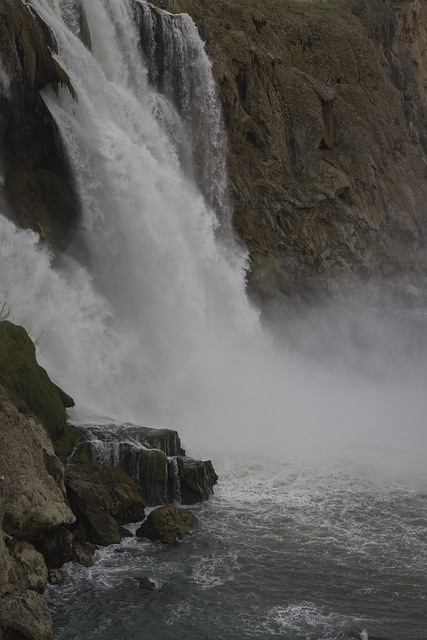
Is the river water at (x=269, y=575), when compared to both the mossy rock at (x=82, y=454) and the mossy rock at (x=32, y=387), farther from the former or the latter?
the mossy rock at (x=32, y=387)

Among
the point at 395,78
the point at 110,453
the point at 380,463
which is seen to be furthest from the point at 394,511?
the point at 395,78

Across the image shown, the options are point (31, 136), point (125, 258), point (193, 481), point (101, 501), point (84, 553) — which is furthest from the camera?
point (125, 258)

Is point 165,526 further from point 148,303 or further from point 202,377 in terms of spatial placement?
point 148,303

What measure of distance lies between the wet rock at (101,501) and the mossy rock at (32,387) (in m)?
1.07

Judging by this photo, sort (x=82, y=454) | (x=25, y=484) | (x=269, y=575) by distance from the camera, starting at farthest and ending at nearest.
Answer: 1. (x=82, y=454)
2. (x=269, y=575)
3. (x=25, y=484)

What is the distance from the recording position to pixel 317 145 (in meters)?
50.2

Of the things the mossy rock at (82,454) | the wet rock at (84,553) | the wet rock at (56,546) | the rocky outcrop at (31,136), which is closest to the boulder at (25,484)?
the wet rock at (56,546)

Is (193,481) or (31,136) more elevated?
(31,136)

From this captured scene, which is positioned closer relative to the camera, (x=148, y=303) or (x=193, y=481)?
(x=193, y=481)

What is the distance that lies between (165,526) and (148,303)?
1313 centimetres

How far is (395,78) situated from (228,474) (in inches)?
1956

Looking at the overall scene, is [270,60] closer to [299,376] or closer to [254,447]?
[299,376]

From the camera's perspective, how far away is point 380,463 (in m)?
26.5

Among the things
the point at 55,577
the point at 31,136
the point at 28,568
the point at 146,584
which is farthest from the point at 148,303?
the point at 28,568
